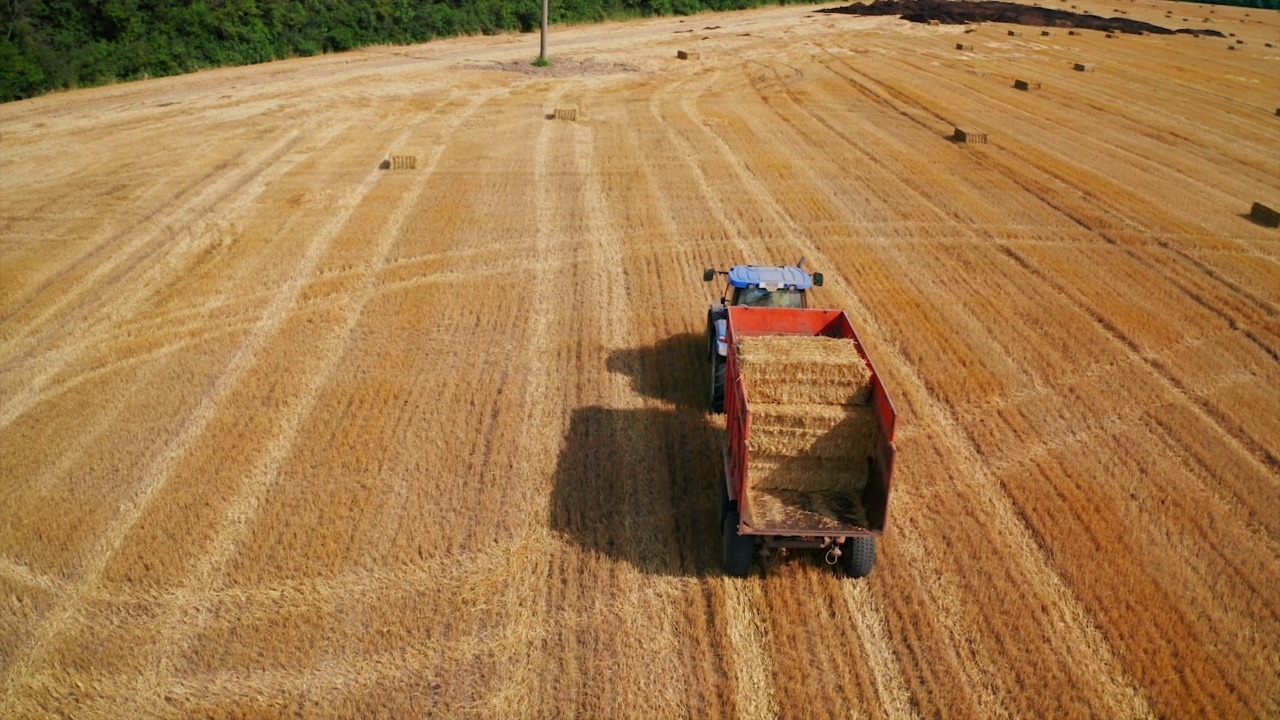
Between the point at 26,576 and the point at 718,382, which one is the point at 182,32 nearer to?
the point at 26,576

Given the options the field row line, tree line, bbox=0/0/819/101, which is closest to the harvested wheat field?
the field row line

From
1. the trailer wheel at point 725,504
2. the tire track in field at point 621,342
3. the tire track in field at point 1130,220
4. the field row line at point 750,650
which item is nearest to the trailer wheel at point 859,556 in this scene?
the field row line at point 750,650

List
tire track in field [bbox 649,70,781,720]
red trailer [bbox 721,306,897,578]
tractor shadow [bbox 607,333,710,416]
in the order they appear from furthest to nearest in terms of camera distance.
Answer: tractor shadow [bbox 607,333,710,416] → red trailer [bbox 721,306,897,578] → tire track in field [bbox 649,70,781,720]

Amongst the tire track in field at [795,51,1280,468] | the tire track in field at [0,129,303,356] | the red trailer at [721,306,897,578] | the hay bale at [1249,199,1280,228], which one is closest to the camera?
the red trailer at [721,306,897,578]

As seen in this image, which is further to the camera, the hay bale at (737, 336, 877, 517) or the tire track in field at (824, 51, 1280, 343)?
the tire track in field at (824, 51, 1280, 343)

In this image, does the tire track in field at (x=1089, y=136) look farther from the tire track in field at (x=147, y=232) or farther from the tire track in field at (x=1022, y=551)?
the tire track in field at (x=147, y=232)

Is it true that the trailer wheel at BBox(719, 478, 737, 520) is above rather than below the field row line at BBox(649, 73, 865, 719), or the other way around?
above

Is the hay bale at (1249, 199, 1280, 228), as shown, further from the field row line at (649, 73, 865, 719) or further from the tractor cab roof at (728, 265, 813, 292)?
the field row line at (649, 73, 865, 719)
